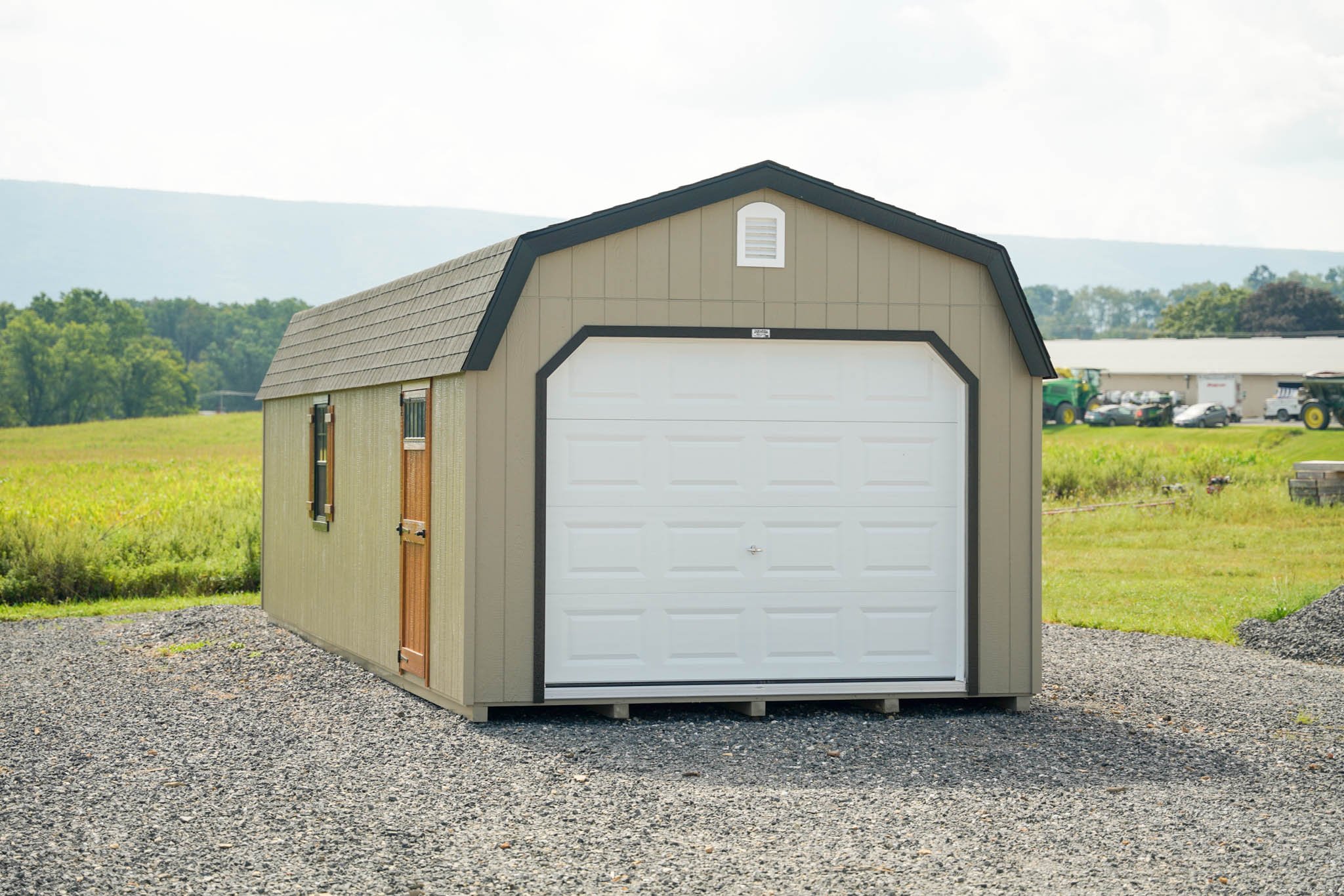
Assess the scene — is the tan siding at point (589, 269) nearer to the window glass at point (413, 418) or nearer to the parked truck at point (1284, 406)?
the window glass at point (413, 418)

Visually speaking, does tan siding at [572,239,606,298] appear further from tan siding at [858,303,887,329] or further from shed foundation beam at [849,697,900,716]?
shed foundation beam at [849,697,900,716]

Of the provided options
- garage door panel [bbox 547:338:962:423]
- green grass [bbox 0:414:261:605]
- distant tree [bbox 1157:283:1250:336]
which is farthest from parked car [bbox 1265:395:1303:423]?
garage door panel [bbox 547:338:962:423]

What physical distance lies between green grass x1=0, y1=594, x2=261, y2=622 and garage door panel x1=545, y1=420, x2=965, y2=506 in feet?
24.8

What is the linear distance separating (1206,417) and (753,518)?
42757mm

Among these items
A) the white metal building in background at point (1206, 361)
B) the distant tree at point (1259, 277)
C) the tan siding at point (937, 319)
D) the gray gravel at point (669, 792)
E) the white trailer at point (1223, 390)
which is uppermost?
the distant tree at point (1259, 277)

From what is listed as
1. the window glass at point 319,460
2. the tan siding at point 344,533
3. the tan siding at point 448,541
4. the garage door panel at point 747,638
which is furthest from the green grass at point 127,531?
the garage door panel at point 747,638

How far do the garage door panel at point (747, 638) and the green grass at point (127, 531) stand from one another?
9.61 meters

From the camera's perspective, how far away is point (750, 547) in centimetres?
840

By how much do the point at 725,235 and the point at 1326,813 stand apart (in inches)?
178

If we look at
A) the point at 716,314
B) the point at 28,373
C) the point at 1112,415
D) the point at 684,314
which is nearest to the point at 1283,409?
the point at 1112,415

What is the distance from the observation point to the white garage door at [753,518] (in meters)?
8.27

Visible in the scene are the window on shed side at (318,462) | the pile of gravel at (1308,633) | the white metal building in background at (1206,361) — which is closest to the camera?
the pile of gravel at (1308,633)

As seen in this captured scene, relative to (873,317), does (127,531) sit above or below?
below

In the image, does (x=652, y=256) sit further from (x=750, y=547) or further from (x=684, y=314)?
(x=750, y=547)
